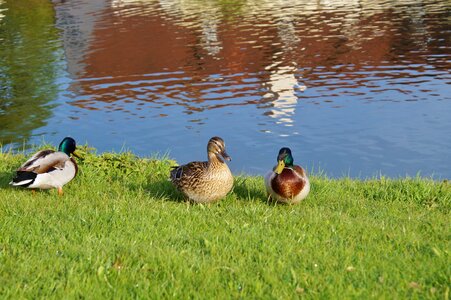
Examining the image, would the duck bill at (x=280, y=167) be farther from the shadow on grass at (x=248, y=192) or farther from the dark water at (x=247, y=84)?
the dark water at (x=247, y=84)

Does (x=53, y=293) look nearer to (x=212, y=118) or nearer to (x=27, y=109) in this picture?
(x=212, y=118)

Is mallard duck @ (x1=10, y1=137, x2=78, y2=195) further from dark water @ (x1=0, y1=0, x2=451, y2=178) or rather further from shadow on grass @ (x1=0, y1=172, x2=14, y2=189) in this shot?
dark water @ (x1=0, y1=0, x2=451, y2=178)

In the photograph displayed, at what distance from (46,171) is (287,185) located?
10.1 feet

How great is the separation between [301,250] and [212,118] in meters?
17.7

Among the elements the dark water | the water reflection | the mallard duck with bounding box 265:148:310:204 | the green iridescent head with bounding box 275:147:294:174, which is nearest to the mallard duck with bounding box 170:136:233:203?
the mallard duck with bounding box 265:148:310:204

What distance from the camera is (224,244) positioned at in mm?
7336

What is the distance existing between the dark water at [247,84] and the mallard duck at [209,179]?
7.12 metres

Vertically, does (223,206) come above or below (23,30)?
above

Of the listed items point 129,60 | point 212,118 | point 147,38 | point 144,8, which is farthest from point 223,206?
point 144,8

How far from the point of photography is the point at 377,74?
32500 mm

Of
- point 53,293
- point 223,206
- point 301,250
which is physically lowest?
point 223,206

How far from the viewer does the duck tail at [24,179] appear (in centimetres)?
983

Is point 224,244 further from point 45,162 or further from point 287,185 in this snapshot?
point 45,162

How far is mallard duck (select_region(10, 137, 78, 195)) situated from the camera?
390 inches
